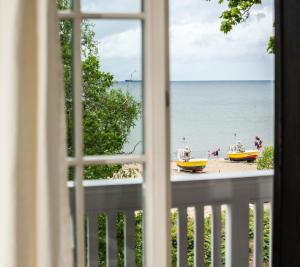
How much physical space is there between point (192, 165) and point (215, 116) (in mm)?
664

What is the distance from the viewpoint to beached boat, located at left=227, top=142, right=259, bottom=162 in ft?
17.4

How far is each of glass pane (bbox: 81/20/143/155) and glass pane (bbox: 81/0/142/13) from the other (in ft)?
0.16

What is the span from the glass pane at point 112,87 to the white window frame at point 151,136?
1.3 inches

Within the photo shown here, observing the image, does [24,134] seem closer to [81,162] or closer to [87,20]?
[81,162]

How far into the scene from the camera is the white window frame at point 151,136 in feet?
7.30

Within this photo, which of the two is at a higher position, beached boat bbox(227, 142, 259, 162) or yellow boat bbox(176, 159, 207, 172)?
beached boat bbox(227, 142, 259, 162)

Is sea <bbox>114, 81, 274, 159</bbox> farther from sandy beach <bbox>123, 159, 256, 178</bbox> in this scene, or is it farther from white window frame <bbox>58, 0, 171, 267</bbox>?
white window frame <bbox>58, 0, 171, 267</bbox>

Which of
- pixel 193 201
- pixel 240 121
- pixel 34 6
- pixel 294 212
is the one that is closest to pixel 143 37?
pixel 34 6

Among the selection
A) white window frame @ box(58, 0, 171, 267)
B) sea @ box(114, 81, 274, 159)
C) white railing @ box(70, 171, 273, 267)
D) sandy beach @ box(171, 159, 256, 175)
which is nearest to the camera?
white window frame @ box(58, 0, 171, 267)

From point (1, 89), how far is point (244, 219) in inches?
75.2

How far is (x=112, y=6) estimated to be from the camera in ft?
7.45

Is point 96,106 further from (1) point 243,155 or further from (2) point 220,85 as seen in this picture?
(1) point 243,155

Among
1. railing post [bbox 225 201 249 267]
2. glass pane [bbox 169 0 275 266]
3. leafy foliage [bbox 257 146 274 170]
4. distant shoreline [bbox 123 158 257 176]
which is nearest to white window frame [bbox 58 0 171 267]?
glass pane [bbox 169 0 275 266]

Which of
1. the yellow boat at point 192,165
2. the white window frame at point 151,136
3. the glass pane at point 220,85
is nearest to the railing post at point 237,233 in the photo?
the glass pane at point 220,85
